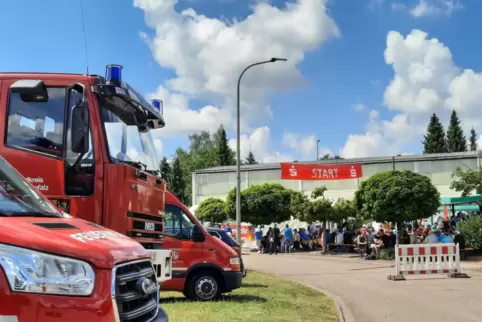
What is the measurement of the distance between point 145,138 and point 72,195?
1.63 meters

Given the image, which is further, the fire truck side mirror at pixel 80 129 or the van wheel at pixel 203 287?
the van wheel at pixel 203 287

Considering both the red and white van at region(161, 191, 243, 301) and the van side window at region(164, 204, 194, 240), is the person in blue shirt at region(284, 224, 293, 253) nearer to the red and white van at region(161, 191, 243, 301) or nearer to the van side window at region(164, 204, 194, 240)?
the red and white van at region(161, 191, 243, 301)

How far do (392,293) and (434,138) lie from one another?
7812 centimetres

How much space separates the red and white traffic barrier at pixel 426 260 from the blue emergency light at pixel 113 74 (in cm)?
1173

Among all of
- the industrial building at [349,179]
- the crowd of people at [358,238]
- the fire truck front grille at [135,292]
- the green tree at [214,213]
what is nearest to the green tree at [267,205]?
the crowd of people at [358,238]

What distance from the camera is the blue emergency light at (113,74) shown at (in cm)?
642

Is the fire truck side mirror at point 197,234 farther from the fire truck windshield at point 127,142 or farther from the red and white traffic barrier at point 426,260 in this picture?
the red and white traffic barrier at point 426,260

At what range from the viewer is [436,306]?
11.0m

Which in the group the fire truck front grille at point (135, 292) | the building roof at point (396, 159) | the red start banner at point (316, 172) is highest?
the building roof at point (396, 159)

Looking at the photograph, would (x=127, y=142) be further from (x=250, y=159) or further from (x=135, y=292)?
(x=250, y=159)

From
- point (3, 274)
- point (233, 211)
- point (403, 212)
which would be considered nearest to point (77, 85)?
point (3, 274)

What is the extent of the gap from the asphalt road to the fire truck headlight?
7.40m

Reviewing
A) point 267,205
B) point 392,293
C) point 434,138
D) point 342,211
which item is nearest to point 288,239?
point 267,205

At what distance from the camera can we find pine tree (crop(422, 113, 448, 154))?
85.1m
